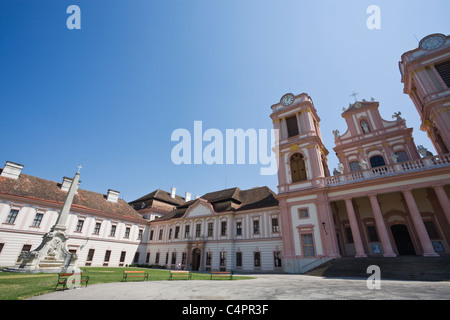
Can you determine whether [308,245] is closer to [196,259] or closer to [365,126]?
[365,126]

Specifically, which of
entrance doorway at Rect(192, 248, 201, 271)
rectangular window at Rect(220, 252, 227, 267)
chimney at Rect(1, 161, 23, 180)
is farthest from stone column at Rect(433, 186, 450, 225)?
chimney at Rect(1, 161, 23, 180)

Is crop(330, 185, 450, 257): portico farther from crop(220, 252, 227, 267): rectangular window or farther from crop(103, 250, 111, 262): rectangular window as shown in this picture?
crop(103, 250, 111, 262): rectangular window

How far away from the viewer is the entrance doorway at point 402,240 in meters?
18.6

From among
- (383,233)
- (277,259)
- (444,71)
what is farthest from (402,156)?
(277,259)

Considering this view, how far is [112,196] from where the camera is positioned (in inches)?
1407

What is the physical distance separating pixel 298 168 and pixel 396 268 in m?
12.6

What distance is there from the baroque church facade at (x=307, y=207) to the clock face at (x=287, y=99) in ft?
0.55

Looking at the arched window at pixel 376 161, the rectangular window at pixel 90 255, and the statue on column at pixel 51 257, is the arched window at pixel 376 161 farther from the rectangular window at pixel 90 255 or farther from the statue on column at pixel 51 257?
the rectangular window at pixel 90 255

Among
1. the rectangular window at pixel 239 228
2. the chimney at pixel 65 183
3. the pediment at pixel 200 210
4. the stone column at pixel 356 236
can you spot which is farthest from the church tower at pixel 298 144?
the chimney at pixel 65 183

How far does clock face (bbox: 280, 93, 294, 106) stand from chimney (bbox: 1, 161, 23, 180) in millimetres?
35539

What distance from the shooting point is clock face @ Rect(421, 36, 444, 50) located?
74.3 feet

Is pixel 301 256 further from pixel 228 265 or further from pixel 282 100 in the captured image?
pixel 282 100
